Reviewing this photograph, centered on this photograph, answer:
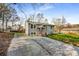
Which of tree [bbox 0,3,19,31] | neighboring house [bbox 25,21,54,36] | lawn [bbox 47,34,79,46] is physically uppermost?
tree [bbox 0,3,19,31]

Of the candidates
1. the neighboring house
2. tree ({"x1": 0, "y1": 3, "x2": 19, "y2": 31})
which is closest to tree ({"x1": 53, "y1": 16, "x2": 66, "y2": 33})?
the neighboring house

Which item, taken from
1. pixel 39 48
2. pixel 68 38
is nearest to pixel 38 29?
pixel 39 48

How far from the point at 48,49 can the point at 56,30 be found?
0.17 metres

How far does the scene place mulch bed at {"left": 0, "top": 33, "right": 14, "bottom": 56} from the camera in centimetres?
146

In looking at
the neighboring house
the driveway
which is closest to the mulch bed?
the driveway

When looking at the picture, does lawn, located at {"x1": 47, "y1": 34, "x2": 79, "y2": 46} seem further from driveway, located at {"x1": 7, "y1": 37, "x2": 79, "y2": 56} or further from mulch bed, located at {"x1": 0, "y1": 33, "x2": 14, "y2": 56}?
mulch bed, located at {"x1": 0, "y1": 33, "x2": 14, "y2": 56}

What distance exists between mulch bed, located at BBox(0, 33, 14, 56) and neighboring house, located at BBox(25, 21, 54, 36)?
5.9 inches

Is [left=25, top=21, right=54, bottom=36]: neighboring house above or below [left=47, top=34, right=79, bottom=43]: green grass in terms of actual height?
above

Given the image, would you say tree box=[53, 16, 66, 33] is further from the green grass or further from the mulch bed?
the mulch bed

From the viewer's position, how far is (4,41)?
148 cm

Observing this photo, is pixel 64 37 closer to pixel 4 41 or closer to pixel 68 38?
pixel 68 38

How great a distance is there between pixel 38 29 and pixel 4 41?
0.30 metres

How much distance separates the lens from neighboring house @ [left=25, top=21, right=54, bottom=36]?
1492mm

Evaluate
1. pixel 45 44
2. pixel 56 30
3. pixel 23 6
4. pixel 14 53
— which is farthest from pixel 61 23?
pixel 14 53
